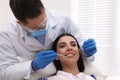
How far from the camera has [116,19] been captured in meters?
2.28

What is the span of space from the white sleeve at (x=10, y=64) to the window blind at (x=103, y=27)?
3.84 feet

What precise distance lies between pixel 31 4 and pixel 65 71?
0.59 metres

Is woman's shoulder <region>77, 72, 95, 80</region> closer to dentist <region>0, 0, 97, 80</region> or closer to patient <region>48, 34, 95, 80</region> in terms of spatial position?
patient <region>48, 34, 95, 80</region>

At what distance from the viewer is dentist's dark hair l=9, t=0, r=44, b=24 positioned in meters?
1.27

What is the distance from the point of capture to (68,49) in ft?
5.13

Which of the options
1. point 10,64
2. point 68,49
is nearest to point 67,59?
point 68,49

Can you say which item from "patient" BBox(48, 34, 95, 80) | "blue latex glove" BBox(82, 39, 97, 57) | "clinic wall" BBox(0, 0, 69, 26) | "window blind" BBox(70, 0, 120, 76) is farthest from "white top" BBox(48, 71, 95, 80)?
"clinic wall" BBox(0, 0, 69, 26)

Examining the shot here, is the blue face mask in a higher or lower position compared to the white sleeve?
higher

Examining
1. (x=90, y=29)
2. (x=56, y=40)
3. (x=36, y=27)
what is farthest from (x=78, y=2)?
(x=36, y=27)

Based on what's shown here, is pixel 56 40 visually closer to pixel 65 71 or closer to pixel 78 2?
pixel 65 71

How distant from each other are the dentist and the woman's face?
0.21 feet

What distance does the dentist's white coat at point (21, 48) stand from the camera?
1.41 m

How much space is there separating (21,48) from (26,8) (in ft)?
1.12

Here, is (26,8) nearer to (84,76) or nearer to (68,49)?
(68,49)
